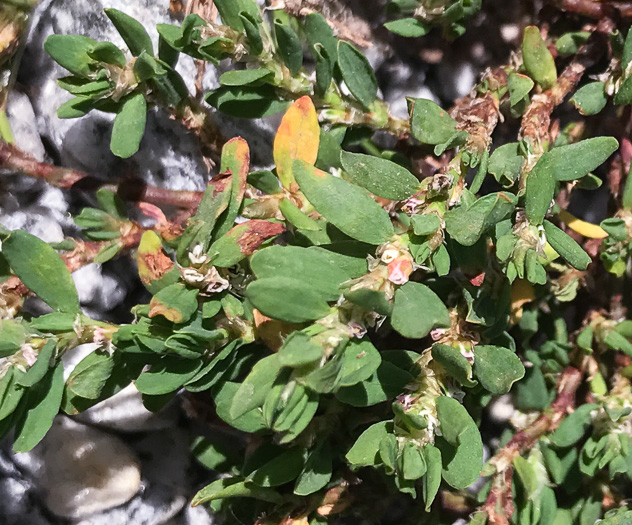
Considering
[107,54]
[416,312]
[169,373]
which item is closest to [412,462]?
[416,312]

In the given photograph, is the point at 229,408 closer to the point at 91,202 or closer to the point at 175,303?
the point at 175,303

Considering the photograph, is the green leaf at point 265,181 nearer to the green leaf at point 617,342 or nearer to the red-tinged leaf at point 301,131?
the red-tinged leaf at point 301,131

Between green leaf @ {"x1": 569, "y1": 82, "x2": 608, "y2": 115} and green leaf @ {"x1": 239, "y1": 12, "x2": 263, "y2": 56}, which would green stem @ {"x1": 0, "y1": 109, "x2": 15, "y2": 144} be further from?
green leaf @ {"x1": 569, "y1": 82, "x2": 608, "y2": 115}

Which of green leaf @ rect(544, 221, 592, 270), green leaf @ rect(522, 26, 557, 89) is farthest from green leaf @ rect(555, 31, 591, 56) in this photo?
green leaf @ rect(544, 221, 592, 270)

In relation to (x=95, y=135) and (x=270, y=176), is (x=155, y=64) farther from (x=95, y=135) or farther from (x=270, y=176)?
(x=95, y=135)

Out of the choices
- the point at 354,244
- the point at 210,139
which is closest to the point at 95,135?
the point at 210,139
